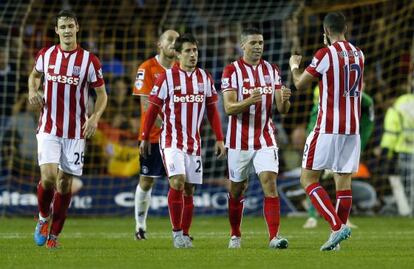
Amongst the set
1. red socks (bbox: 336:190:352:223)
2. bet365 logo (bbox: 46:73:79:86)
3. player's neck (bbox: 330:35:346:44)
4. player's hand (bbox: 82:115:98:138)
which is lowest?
red socks (bbox: 336:190:352:223)

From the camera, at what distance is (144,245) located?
11.3m

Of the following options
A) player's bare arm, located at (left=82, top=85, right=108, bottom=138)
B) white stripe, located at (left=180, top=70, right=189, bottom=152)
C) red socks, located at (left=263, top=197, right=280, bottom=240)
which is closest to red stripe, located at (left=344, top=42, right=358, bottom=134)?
red socks, located at (left=263, top=197, right=280, bottom=240)

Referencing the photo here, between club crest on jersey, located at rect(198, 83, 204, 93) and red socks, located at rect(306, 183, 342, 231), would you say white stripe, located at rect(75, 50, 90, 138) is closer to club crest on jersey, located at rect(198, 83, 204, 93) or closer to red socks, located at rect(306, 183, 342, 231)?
club crest on jersey, located at rect(198, 83, 204, 93)

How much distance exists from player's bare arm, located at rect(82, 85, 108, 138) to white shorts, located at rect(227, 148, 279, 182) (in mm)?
1282

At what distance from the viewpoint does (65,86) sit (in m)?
11.2

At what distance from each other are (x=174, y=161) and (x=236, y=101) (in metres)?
0.82

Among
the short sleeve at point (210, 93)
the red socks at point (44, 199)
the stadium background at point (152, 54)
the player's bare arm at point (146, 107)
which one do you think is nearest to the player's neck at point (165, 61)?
the player's bare arm at point (146, 107)

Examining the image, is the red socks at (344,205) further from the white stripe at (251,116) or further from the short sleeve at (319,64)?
the short sleeve at (319,64)

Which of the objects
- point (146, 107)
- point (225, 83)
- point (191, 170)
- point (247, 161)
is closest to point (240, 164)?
point (247, 161)

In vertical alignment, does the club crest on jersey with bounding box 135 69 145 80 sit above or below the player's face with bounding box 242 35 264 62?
below

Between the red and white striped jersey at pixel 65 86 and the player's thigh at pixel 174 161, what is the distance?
0.84 metres

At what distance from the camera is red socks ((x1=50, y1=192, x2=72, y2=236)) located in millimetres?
11156

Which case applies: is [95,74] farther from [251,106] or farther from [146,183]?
[146,183]

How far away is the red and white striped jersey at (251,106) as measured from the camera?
36.2 ft
